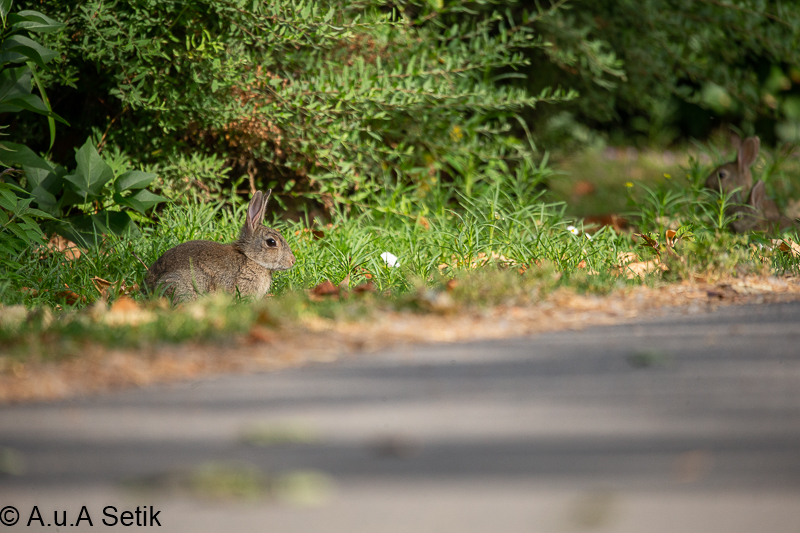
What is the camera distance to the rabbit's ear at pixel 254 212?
4758mm

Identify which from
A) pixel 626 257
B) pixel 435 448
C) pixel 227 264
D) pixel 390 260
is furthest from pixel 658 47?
pixel 435 448

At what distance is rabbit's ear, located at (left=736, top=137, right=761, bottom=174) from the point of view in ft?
19.8

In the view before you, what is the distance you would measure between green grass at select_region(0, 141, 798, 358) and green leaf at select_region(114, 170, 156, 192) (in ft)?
1.16

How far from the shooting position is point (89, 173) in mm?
5129

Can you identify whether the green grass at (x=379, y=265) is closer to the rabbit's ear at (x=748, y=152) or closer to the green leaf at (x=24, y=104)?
the rabbit's ear at (x=748, y=152)

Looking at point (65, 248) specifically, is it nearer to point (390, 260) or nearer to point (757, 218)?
point (390, 260)

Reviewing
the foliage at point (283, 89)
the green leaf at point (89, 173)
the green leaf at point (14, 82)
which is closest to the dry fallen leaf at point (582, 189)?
the foliage at point (283, 89)

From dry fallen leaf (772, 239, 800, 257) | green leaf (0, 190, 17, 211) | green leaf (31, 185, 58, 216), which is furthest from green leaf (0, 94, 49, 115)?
dry fallen leaf (772, 239, 800, 257)

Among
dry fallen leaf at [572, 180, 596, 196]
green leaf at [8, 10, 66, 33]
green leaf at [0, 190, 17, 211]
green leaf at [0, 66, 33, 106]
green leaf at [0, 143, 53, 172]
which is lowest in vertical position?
green leaf at [0, 190, 17, 211]

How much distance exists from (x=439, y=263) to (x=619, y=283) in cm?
125

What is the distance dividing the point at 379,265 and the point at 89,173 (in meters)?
1.91

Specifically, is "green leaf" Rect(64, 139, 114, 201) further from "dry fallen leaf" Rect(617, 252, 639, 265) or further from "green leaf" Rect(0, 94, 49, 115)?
"dry fallen leaf" Rect(617, 252, 639, 265)

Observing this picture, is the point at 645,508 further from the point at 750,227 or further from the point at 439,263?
the point at 750,227

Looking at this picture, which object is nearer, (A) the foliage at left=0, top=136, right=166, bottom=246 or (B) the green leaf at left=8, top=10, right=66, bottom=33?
(B) the green leaf at left=8, top=10, right=66, bottom=33
